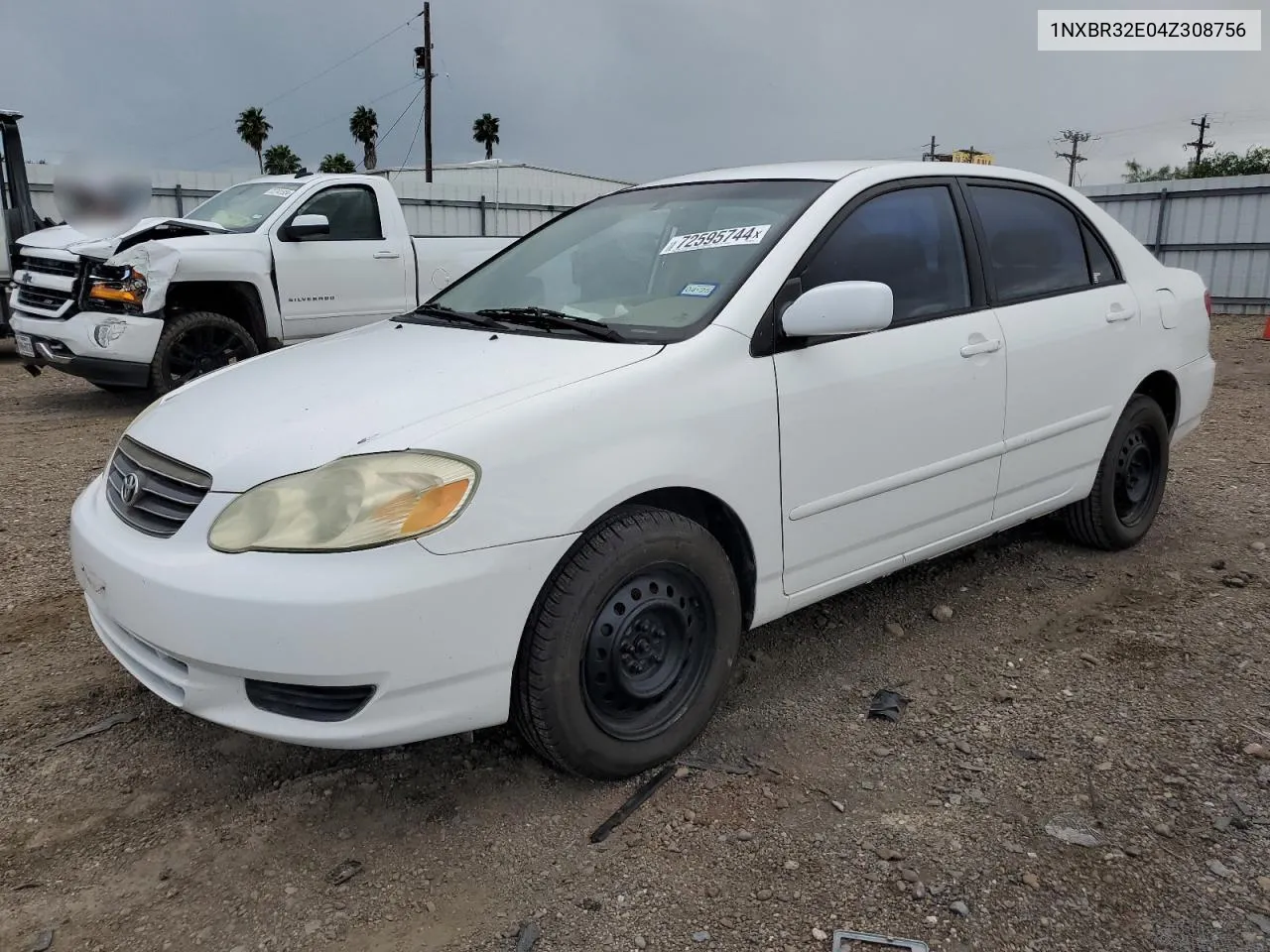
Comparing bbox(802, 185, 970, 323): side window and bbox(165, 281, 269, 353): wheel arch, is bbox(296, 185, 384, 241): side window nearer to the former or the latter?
bbox(165, 281, 269, 353): wheel arch

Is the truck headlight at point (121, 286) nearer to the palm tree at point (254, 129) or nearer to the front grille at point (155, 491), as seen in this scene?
the front grille at point (155, 491)

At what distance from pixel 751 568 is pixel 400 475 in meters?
1.06

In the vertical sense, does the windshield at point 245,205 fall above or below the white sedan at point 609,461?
above

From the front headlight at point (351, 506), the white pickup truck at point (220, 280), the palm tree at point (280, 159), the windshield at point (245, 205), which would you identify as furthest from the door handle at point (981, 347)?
the palm tree at point (280, 159)

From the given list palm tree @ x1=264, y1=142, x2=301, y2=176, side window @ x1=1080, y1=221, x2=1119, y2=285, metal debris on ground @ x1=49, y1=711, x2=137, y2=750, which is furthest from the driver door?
palm tree @ x1=264, y1=142, x2=301, y2=176

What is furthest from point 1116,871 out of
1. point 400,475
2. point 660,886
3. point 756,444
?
point 400,475

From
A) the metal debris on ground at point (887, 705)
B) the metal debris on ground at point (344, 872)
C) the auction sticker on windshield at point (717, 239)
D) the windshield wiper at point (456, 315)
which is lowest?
the metal debris on ground at point (887, 705)

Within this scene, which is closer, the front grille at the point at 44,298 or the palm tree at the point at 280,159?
the front grille at the point at 44,298

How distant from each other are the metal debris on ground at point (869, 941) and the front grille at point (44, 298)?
7440mm

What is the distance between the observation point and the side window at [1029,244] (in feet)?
11.9

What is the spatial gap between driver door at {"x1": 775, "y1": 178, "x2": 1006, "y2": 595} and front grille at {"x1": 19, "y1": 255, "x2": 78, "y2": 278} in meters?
6.62

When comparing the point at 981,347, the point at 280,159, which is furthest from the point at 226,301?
the point at 280,159

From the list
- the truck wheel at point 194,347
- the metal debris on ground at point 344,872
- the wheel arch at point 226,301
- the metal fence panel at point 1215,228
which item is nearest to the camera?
the metal debris on ground at point 344,872

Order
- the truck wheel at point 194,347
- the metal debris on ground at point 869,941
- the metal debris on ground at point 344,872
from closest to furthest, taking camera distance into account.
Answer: the metal debris on ground at point 869,941 → the metal debris on ground at point 344,872 → the truck wheel at point 194,347
